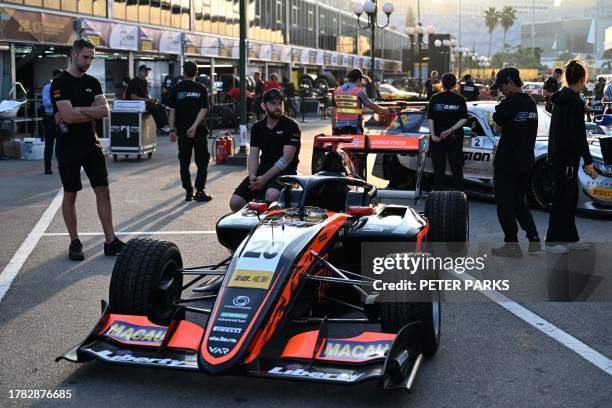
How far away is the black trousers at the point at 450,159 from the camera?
10781 mm

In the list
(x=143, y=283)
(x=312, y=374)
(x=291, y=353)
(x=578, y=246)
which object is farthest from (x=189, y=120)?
(x=312, y=374)

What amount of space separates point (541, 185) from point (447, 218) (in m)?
4.10

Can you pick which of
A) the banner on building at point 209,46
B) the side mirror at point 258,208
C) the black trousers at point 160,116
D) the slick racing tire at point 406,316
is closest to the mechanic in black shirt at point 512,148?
the side mirror at point 258,208

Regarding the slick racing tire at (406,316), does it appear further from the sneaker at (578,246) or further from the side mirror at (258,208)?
the sneaker at (578,246)

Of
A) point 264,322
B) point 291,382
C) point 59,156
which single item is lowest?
point 291,382

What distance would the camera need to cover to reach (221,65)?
38.7 meters

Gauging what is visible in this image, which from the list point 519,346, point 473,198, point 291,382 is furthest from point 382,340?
point 473,198

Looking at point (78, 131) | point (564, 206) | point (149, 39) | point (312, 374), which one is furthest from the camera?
point (149, 39)

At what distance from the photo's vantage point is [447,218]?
7.02 meters

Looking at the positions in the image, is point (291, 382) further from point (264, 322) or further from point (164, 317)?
point (164, 317)

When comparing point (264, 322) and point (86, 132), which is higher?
point (86, 132)

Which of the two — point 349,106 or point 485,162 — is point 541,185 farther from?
point 349,106

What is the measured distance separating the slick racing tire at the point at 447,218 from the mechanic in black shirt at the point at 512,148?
1.14 m

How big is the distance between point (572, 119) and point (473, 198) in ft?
13.4
